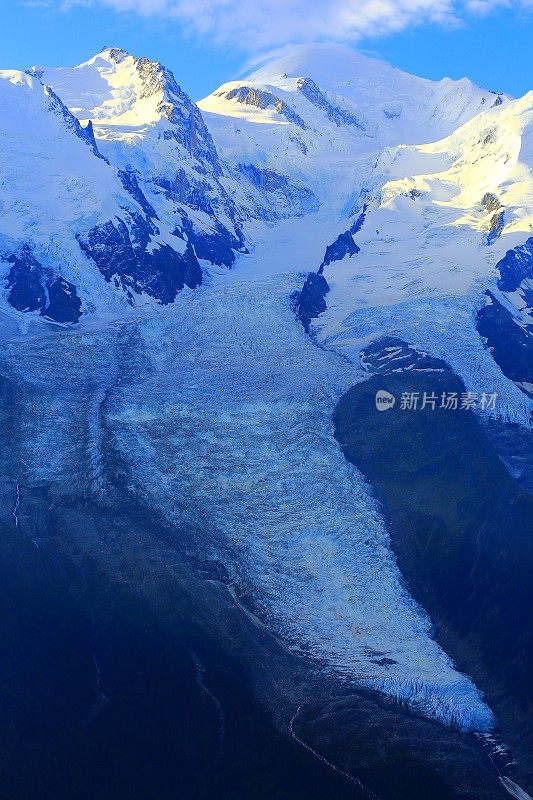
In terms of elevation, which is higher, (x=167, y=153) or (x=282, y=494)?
(x=167, y=153)

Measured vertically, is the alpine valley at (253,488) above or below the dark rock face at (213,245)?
below

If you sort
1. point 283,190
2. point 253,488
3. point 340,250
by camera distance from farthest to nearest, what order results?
point 283,190 → point 340,250 → point 253,488

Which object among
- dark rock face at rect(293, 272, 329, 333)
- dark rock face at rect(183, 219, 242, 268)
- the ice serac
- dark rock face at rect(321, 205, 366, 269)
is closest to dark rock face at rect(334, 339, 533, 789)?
dark rock face at rect(293, 272, 329, 333)

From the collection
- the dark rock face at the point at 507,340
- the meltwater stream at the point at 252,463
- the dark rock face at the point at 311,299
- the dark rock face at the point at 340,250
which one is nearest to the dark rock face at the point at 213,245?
the dark rock face at the point at 340,250

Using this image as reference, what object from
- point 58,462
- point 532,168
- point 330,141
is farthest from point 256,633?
point 330,141

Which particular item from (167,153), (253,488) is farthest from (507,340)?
(167,153)

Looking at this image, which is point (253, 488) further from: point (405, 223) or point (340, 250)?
point (405, 223)

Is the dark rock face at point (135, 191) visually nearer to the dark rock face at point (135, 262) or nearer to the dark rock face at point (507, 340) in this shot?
the dark rock face at point (135, 262)

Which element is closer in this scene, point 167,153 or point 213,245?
point 213,245
